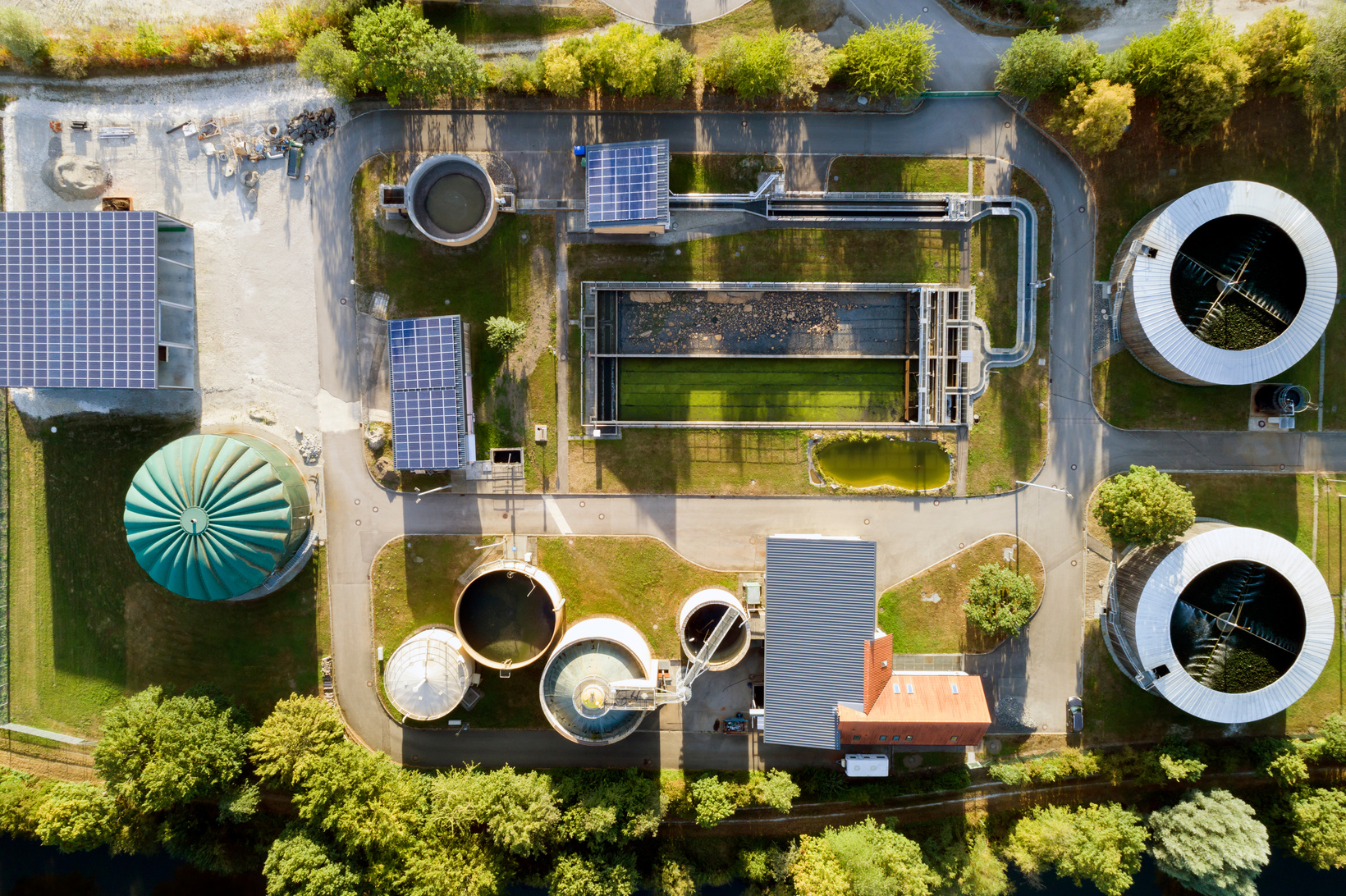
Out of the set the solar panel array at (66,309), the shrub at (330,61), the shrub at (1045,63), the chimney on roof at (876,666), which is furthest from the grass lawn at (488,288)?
the shrub at (1045,63)

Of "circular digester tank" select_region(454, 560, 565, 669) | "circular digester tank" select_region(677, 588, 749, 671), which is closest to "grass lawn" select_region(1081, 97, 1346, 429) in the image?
"circular digester tank" select_region(677, 588, 749, 671)

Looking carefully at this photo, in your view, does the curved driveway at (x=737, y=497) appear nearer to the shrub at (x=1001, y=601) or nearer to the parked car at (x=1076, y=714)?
the parked car at (x=1076, y=714)

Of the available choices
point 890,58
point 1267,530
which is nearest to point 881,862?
point 1267,530

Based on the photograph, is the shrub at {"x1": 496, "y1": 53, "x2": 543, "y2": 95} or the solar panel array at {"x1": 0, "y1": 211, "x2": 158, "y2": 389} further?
the shrub at {"x1": 496, "y1": 53, "x2": 543, "y2": 95}

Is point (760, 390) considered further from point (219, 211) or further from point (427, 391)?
point (219, 211)

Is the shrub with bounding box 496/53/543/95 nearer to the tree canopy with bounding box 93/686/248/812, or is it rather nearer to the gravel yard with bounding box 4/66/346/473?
the gravel yard with bounding box 4/66/346/473

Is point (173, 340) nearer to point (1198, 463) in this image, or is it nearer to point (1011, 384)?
point (1011, 384)
